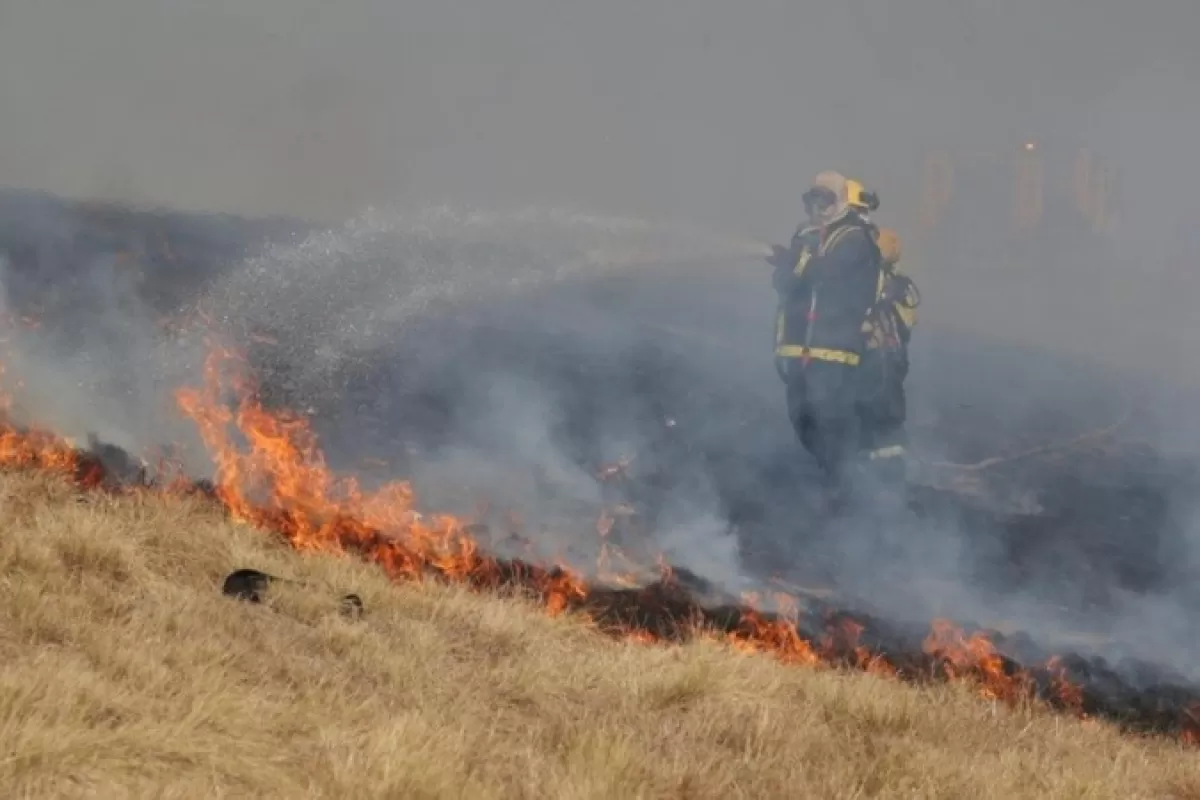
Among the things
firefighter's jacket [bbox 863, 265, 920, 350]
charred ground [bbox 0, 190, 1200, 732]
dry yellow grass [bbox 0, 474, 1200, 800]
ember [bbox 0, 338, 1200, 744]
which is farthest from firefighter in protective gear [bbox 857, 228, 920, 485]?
dry yellow grass [bbox 0, 474, 1200, 800]

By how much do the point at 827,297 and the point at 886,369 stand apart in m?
0.90

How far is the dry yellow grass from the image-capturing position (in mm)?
3670

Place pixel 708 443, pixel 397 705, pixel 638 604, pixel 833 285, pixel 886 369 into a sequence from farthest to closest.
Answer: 1. pixel 708 443
2. pixel 886 369
3. pixel 833 285
4. pixel 638 604
5. pixel 397 705

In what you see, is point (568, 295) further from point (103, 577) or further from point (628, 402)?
point (103, 577)

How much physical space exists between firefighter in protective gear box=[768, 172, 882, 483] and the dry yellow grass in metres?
3.86

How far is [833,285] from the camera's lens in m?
9.92

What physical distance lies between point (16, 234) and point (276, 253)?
9.08 m

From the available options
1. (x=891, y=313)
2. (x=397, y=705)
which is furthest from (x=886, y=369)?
(x=397, y=705)

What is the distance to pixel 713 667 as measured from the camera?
5805 millimetres

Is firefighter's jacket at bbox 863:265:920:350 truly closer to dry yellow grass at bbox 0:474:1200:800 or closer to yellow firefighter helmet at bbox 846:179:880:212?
yellow firefighter helmet at bbox 846:179:880:212

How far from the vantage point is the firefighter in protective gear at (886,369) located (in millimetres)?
10172

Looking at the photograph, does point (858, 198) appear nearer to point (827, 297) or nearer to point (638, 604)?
point (827, 297)

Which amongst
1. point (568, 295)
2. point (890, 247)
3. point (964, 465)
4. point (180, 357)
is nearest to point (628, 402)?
point (964, 465)

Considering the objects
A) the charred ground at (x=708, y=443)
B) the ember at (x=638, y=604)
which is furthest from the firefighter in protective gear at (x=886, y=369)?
the ember at (x=638, y=604)
